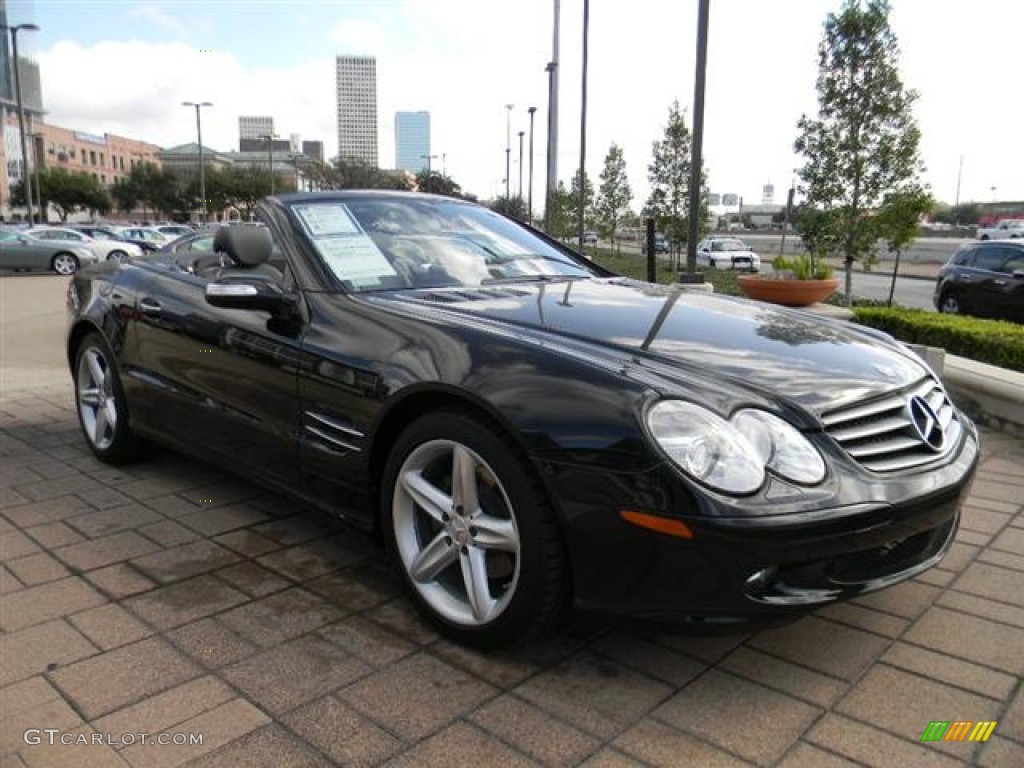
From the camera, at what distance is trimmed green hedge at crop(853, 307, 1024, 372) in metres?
6.28

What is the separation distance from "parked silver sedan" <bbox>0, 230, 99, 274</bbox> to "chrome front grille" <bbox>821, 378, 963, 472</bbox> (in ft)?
81.3

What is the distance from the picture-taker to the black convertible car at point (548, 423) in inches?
80.5

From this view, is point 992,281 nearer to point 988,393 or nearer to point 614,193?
point 988,393

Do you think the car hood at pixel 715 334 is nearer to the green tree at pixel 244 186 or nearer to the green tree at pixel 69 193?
the green tree at pixel 244 186

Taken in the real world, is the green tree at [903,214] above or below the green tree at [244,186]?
below

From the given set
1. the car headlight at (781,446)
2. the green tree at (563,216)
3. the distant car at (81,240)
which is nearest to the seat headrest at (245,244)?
the car headlight at (781,446)

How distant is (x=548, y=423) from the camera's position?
218 cm

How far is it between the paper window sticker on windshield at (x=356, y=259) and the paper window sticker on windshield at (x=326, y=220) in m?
0.05

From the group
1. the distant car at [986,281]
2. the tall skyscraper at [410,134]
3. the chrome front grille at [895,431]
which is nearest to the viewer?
the chrome front grille at [895,431]

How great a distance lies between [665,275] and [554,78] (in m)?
11.6

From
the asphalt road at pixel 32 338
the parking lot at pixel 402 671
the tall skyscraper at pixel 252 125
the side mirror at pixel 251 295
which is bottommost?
the asphalt road at pixel 32 338

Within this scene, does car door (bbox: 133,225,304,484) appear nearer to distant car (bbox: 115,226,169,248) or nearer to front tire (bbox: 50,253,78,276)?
Answer: front tire (bbox: 50,253,78,276)

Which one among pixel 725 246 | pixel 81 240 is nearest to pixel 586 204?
pixel 725 246

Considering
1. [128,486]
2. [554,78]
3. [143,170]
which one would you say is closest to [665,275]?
[554,78]
